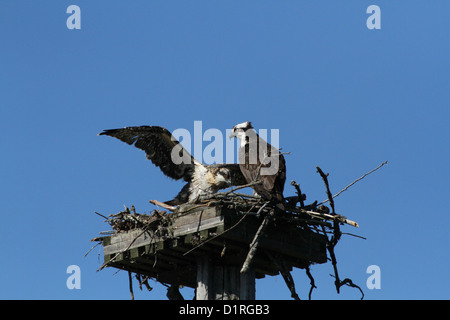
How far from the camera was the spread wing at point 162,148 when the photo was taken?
34.0 feet

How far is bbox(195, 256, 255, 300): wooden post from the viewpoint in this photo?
25.4 feet

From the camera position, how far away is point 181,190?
11039 mm

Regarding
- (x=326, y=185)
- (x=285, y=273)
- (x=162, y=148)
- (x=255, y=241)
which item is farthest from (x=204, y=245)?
(x=162, y=148)

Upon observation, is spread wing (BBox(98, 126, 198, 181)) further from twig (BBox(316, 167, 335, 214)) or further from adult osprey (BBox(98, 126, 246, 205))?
twig (BBox(316, 167, 335, 214))

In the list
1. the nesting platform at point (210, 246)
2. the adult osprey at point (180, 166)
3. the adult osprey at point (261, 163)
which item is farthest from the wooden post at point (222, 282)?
the adult osprey at point (180, 166)

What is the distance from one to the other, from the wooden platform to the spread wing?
2218 millimetres

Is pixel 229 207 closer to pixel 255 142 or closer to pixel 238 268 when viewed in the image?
Answer: pixel 238 268

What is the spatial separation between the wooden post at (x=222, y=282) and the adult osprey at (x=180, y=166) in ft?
8.62

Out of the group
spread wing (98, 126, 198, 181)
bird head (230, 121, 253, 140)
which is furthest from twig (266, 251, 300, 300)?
spread wing (98, 126, 198, 181)

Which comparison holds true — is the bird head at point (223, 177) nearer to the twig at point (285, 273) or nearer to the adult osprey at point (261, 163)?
the adult osprey at point (261, 163)

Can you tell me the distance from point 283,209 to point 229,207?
0.65 metres
